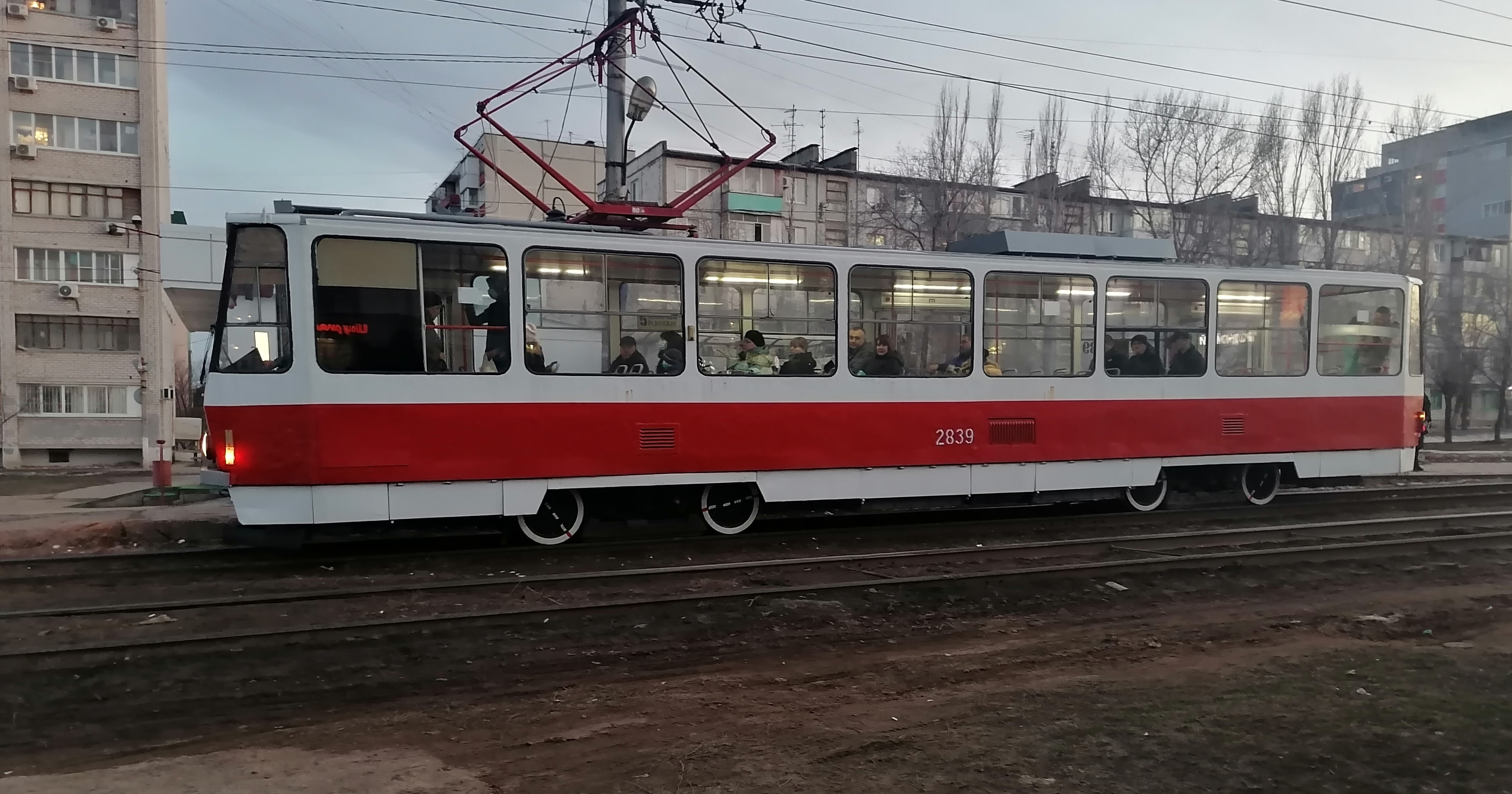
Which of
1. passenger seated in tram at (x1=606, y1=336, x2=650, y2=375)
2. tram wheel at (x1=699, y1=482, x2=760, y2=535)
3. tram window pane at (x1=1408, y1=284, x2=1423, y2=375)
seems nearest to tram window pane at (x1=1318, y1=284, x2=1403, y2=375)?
tram window pane at (x1=1408, y1=284, x2=1423, y2=375)

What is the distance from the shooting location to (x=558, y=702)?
483 centimetres

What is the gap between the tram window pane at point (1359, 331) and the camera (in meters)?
12.1

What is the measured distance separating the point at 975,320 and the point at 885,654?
5.53 meters

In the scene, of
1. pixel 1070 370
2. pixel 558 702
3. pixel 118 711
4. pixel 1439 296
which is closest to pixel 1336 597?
pixel 1070 370

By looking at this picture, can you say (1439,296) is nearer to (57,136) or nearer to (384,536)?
(384,536)

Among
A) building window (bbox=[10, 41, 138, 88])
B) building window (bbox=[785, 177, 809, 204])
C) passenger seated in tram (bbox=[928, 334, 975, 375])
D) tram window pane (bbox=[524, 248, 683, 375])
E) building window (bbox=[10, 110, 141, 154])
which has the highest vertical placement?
building window (bbox=[10, 41, 138, 88])

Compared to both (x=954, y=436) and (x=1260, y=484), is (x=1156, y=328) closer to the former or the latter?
(x=1260, y=484)

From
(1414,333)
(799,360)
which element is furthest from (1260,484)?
(799,360)

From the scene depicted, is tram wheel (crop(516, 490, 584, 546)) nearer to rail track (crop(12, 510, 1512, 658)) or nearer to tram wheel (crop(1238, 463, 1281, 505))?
rail track (crop(12, 510, 1512, 658))

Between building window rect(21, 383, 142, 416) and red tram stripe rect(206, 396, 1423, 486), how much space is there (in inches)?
1078

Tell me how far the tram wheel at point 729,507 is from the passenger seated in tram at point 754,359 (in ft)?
3.88

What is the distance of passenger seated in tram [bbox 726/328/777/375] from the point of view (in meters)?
9.38

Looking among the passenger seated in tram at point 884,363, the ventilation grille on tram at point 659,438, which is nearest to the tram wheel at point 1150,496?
the passenger seated in tram at point 884,363

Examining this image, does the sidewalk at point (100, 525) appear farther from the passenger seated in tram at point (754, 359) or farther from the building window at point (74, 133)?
the building window at point (74, 133)
